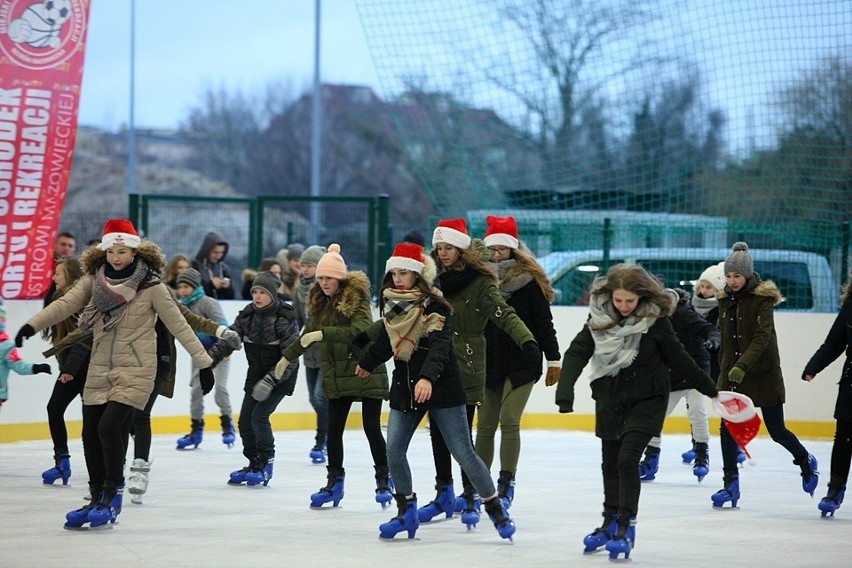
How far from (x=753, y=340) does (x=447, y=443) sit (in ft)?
8.11

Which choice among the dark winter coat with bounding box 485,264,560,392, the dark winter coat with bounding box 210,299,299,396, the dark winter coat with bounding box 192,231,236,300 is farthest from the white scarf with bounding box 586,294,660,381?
the dark winter coat with bounding box 192,231,236,300

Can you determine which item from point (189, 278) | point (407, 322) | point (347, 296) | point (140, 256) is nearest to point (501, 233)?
point (347, 296)

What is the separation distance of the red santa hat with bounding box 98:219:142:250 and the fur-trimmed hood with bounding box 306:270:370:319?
1302 millimetres

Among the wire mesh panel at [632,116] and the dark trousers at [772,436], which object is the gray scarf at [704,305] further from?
the wire mesh panel at [632,116]

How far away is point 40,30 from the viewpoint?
40.9ft

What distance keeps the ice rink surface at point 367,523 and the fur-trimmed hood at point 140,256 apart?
140 centimetres

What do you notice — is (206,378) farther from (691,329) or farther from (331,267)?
(691,329)

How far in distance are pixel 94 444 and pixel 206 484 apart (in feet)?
7.41

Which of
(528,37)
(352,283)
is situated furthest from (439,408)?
(528,37)

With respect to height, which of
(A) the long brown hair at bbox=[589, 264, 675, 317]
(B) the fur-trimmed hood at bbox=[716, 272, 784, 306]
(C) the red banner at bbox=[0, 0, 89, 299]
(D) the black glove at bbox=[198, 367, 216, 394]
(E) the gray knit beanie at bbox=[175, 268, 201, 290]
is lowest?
(D) the black glove at bbox=[198, 367, 216, 394]

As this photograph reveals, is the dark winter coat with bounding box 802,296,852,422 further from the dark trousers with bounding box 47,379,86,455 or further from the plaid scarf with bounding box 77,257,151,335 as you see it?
the dark trousers with bounding box 47,379,86,455

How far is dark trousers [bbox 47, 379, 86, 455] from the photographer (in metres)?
9.45

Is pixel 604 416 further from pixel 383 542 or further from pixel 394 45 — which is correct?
pixel 394 45

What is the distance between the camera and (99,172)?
5756cm
